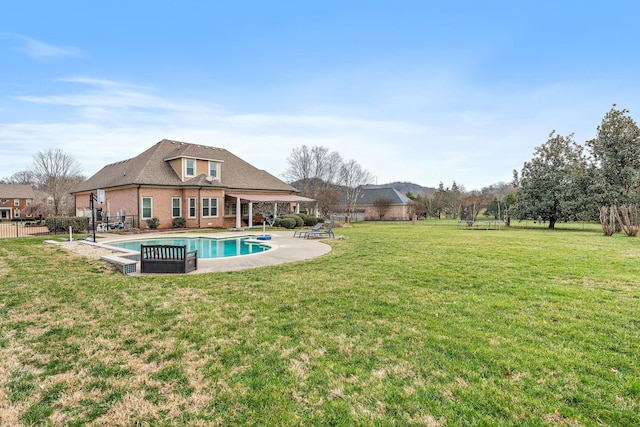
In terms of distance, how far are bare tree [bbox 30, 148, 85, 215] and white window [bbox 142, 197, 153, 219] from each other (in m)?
29.6

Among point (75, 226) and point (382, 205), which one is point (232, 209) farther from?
point (382, 205)

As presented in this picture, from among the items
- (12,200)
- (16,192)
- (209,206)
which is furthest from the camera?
(16,192)

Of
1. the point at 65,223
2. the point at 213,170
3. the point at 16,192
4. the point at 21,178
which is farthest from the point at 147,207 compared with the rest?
the point at 21,178

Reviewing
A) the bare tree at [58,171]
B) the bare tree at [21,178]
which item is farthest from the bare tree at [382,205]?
the bare tree at [21,178]

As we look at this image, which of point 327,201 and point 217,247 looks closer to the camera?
point 217,247

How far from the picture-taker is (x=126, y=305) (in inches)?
218

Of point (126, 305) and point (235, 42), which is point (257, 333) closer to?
point (126, 305)

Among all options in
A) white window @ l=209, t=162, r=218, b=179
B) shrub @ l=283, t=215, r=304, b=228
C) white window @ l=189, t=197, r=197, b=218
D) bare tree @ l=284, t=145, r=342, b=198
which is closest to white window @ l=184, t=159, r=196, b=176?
white window @ l=209, t=162, r=218, b=179

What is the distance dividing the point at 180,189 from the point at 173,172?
204 centimetres

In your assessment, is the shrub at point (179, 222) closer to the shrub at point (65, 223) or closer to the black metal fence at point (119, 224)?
the black metal fence at point (119, 224)

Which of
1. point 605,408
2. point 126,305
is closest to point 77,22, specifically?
point 126,305

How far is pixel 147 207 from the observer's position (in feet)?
75.5

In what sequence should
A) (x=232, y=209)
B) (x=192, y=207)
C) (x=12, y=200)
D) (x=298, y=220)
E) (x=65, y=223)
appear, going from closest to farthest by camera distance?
(x=65, y=223) → (x=192, y=207) → (x=298, y=220) → (x=232, y=209) → (x=12, y=200)

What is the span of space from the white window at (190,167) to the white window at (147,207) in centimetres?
365
